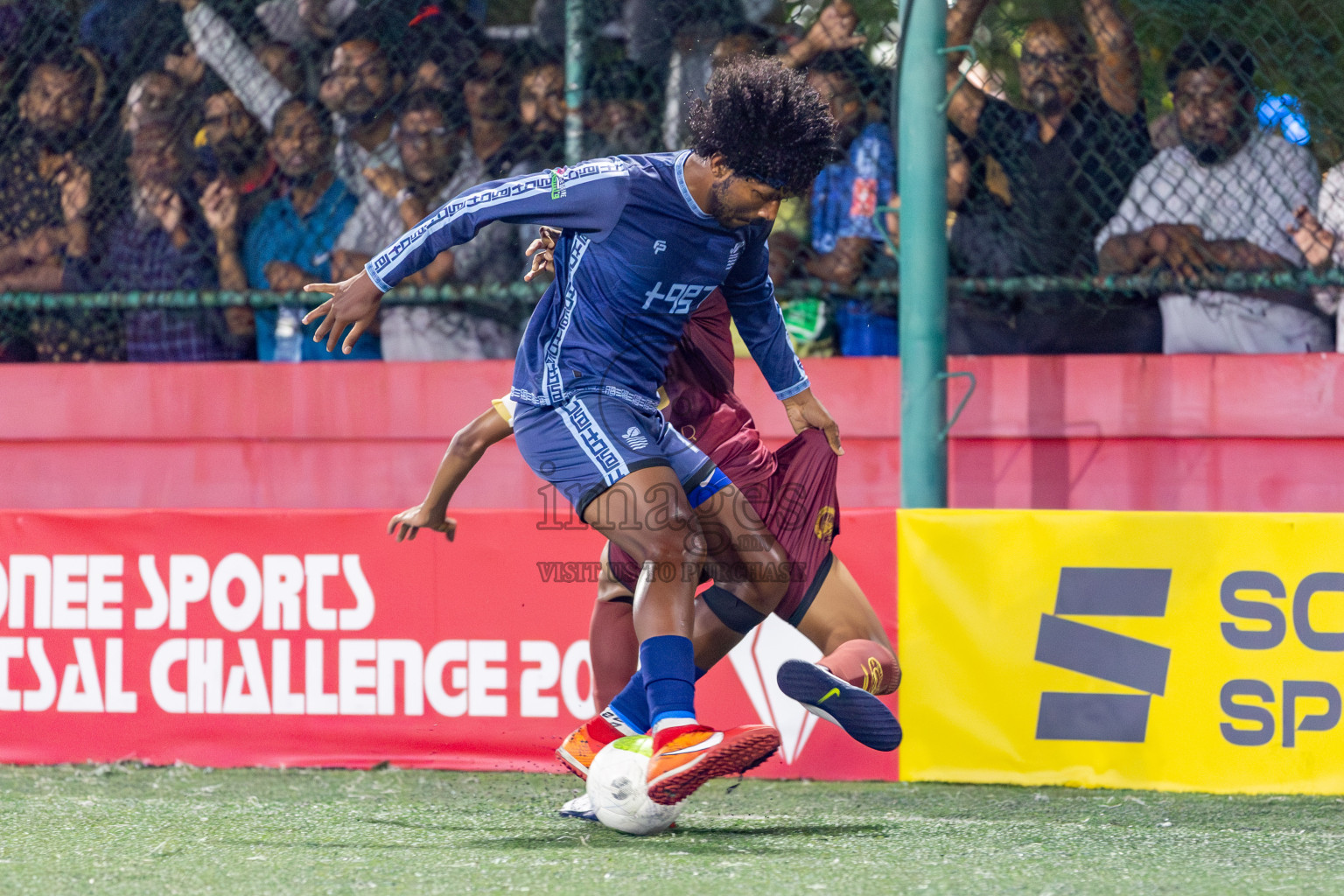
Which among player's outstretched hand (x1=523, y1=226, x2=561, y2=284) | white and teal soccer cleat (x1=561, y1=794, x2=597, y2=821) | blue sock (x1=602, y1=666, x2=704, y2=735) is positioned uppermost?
player's outstretched hand (x1=523, y1=226, x2=561, y2=284)

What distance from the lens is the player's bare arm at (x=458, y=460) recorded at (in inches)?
155

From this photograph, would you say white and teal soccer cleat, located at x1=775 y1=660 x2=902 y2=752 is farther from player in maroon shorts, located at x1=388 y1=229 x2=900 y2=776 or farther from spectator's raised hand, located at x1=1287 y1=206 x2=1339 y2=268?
spectator's raised hand, located at x1=1287 y1=206 x2=1339 y2=268

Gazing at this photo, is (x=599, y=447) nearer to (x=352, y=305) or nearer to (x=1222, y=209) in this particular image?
(x=352, y=305)

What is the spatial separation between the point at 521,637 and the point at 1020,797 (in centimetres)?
164

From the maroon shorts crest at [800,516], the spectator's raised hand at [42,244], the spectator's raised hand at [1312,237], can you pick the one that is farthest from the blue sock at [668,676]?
the spectator's raised hand at [42,244]

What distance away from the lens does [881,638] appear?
3.82 meters

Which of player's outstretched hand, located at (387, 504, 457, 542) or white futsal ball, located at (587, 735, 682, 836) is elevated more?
player's outstretched hand, located at (387, 504, 457, 542)

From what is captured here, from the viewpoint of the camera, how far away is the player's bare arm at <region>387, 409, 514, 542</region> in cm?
395

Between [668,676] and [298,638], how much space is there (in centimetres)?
197

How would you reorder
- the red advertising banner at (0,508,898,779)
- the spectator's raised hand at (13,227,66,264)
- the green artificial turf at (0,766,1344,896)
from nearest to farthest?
the green artificial turf at (0,766,1344,896) → the red advertising banner at (0,508,898,779) → the spectator's raised hand at (13,227,66,264)

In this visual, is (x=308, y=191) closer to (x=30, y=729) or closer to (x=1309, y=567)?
(x=30, y=729)

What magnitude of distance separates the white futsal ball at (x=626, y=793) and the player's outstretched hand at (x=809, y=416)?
3.34ft

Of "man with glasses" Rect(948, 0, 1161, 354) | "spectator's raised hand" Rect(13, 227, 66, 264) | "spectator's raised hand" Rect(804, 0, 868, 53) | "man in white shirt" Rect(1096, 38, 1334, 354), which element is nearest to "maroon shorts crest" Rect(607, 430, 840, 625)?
"man with glasses" Rect(948, 0, 1161, 354)

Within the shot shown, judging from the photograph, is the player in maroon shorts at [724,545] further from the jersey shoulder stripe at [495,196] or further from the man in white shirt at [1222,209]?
the man in white shirt at [1222,209]
